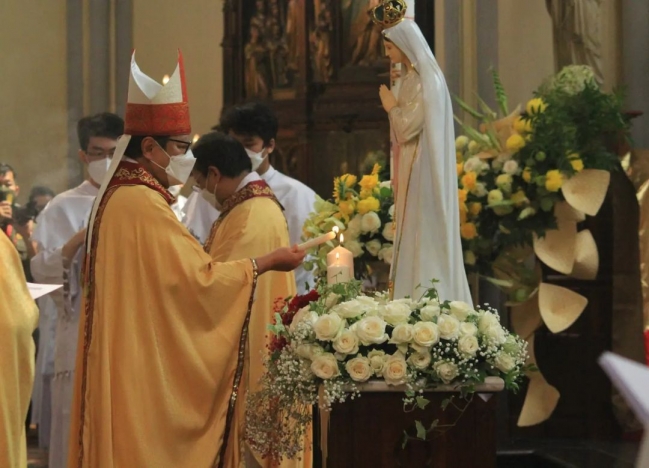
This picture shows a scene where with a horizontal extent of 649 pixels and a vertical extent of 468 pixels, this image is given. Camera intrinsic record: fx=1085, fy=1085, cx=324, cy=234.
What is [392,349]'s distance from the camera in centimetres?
331

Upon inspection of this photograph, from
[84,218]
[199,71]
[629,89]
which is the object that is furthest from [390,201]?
[199,71]

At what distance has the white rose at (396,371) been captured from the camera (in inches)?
125

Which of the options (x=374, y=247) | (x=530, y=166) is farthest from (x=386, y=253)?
(x=530, y=166)

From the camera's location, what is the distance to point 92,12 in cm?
1021

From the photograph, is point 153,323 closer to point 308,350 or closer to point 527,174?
point 308,350

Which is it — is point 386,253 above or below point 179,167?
below

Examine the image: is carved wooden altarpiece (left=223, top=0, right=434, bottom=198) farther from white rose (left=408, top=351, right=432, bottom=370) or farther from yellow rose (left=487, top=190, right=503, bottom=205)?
white rose (left=408, top=351, right=432, bottom=370)

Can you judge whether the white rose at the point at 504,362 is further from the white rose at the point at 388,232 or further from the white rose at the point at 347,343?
the white rose at the point at 388,232

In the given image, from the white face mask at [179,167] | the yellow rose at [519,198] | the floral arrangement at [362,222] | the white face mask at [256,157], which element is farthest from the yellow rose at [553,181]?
the white face mask at [179,167]

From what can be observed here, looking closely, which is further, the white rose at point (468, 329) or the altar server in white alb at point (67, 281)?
the altar server in white alb at point (67, 281)

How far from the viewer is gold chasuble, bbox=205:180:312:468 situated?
15.3 feet

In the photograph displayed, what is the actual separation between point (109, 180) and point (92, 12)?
258 inches

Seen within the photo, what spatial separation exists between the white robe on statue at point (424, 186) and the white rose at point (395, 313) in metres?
0.20

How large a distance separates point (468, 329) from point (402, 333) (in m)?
0.20
